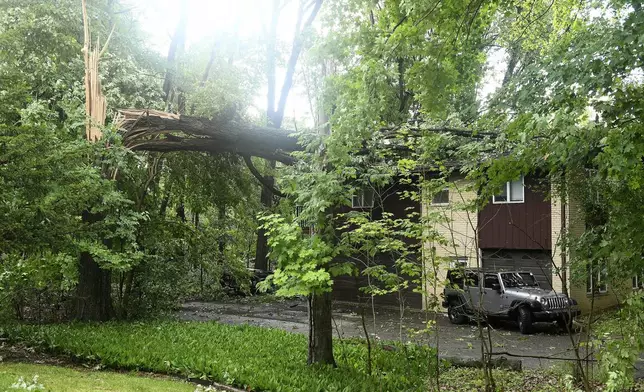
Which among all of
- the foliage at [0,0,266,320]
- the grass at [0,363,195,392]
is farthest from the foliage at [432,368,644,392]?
the foliage at [0,0,266,320]

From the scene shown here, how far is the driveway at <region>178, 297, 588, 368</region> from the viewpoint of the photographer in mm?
13438

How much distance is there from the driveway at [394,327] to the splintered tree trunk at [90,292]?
154 inches

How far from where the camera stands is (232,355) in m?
10.1

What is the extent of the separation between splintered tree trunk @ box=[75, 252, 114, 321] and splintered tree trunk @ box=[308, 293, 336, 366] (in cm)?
697

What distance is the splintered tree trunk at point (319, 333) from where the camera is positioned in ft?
31.5

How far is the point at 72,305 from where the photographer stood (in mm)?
14586

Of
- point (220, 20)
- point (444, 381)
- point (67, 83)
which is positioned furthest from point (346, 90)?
point (220, 20)

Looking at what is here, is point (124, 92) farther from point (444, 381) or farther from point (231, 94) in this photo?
point (444, 381)

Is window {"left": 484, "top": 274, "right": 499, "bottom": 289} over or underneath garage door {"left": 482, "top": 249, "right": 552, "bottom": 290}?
underneath

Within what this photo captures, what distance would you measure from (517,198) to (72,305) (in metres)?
15.6

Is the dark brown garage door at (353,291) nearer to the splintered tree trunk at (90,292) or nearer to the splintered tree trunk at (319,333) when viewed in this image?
the splintered tree trunk at (90,292)

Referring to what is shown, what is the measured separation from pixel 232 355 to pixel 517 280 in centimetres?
1156

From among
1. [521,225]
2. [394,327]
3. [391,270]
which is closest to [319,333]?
[394,327]

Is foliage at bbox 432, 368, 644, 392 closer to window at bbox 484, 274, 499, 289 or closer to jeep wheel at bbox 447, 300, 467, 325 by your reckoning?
window at bbox 484, 274, 499, 289
